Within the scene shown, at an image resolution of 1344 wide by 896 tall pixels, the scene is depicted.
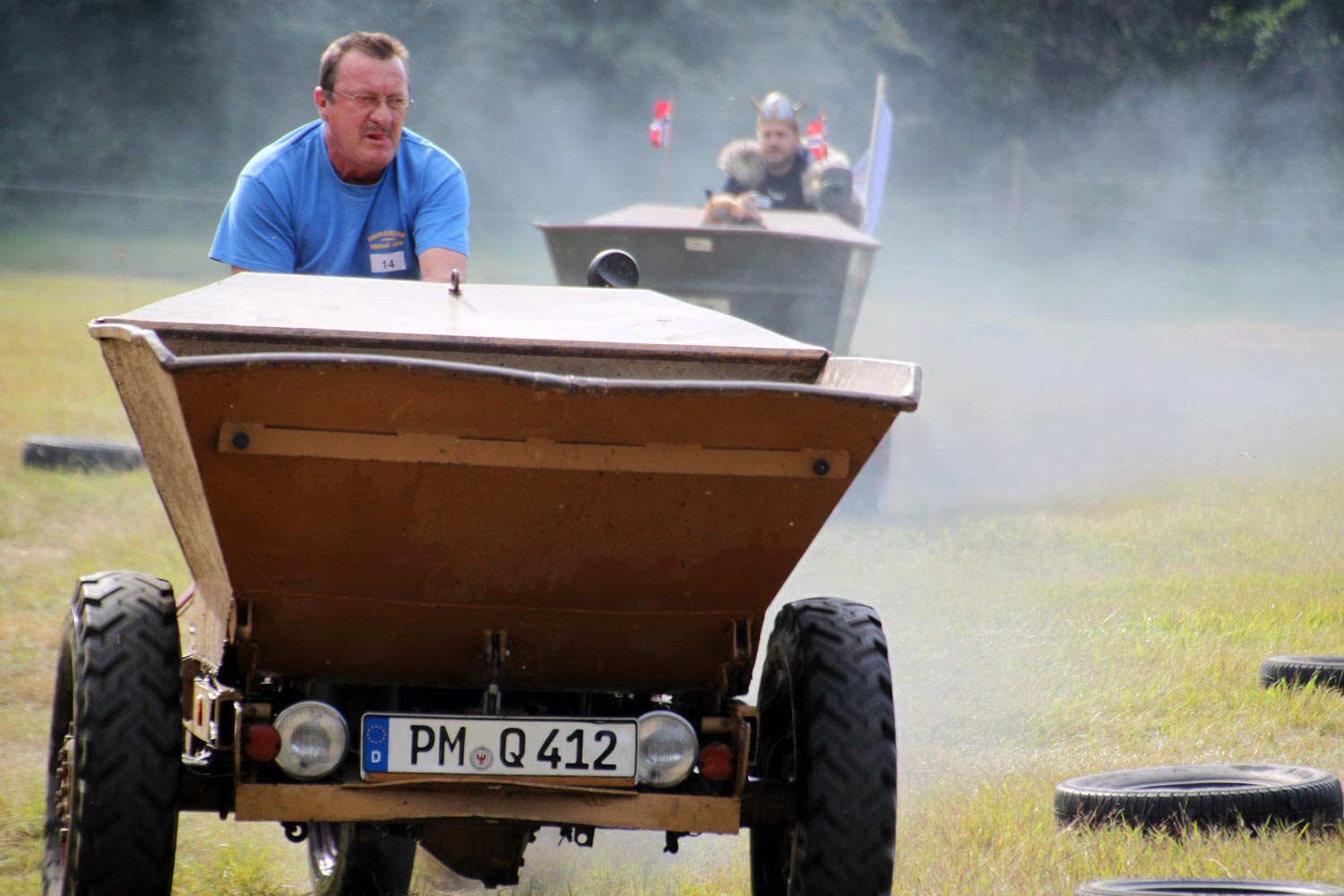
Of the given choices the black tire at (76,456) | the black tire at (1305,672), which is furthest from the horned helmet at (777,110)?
the black tire at (1305,672)

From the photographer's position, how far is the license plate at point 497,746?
284 centimetres

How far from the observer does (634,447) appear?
269 cm

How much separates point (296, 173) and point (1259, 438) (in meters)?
10.2

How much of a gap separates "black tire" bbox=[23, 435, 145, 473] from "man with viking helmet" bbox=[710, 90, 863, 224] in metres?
3.99

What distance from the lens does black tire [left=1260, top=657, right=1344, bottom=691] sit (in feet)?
17.3

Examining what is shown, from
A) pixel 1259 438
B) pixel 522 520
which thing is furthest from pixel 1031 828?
pixel 1259 438

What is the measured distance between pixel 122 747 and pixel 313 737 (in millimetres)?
319

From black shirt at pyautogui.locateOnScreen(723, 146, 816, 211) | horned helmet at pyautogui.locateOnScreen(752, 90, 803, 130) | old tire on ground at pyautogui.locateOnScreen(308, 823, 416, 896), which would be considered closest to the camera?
old tire on ground at pyautogui.locateOnScreen(308, 823, 416, 896)

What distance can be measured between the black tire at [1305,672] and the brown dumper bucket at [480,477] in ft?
9.36

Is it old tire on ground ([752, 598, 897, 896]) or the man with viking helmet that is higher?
the man with viking helmet

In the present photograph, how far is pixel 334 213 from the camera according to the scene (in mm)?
4109

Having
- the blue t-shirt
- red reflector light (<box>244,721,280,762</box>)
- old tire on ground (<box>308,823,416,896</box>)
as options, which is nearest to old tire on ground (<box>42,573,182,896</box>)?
red reflector light (<box>244,721,280,762</box>)

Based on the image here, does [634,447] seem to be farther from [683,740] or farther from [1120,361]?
[1120,361]

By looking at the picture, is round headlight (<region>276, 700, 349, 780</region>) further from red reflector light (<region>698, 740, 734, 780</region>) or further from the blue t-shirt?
the blue t-shirt
